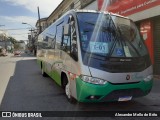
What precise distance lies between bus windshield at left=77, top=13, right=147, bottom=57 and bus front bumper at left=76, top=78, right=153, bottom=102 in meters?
0.73

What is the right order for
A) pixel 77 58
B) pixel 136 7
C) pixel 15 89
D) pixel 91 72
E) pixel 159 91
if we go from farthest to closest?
pixel 136 7
pixel 15 89
pixel 159 91
pixel 77 58
pixel 91 72

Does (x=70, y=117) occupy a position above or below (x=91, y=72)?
below

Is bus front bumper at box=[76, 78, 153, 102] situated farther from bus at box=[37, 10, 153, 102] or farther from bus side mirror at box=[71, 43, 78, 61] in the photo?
bus side mirror at box=[71, 43, 78, 61]

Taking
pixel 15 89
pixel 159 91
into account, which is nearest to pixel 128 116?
pixel 159 91

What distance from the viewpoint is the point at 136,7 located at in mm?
11789

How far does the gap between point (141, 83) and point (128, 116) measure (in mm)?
866

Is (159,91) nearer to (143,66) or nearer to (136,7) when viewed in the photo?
(143,66)

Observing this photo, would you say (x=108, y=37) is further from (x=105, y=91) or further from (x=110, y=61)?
(x=105, y=91)

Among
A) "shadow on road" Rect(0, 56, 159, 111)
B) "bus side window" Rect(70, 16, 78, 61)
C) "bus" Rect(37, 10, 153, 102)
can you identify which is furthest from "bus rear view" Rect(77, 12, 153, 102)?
"shadow on road" Rect(0, 56, 159, 111)

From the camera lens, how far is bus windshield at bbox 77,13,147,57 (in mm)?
5867

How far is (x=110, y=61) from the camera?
18.5ft

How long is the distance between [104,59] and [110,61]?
0.14 meters

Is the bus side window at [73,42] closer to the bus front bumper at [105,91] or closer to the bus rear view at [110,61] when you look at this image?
the bus rear view at [110,61]

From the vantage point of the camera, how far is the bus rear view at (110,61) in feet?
18.2
